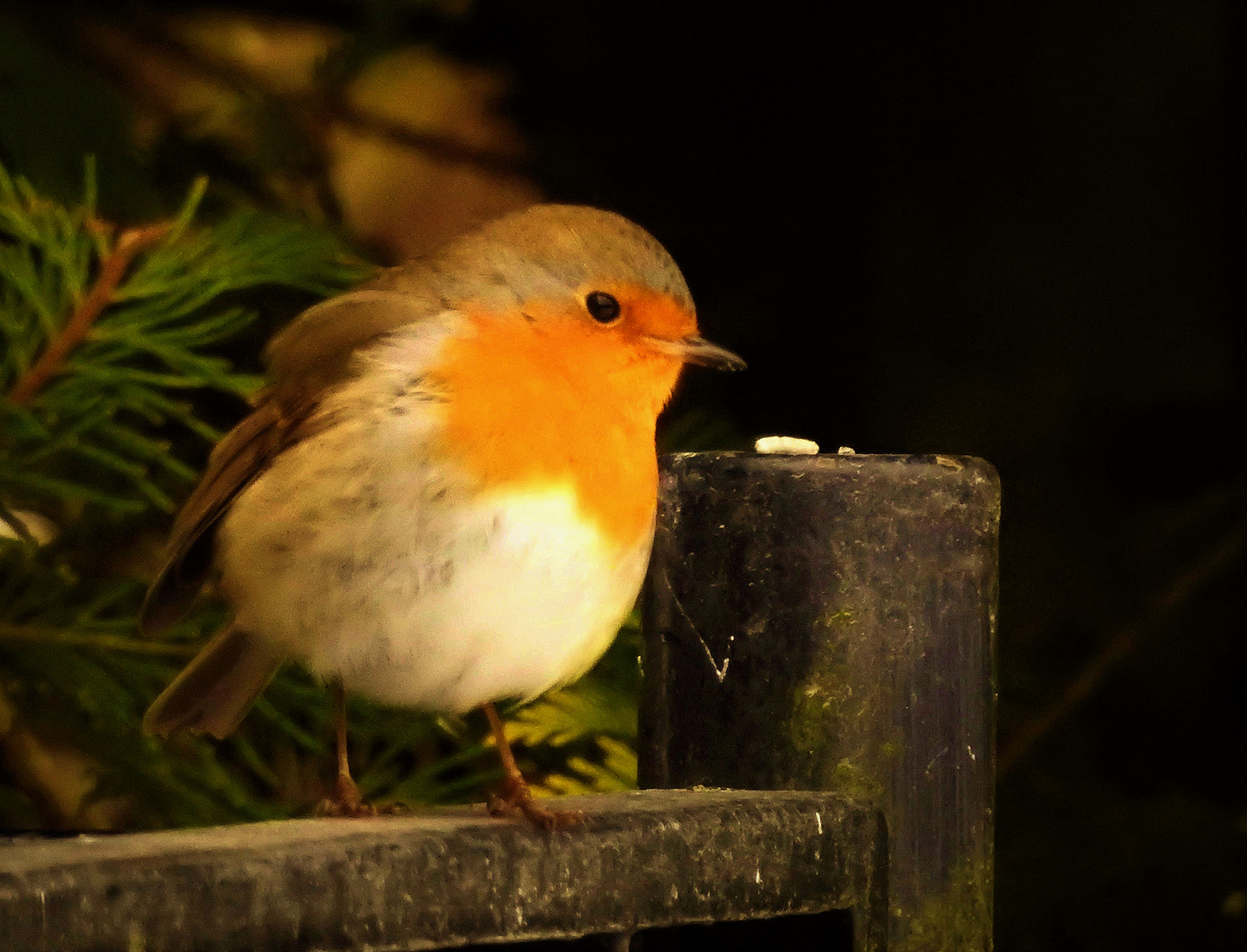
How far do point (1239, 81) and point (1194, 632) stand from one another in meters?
0.83

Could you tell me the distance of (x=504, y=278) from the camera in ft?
4.84

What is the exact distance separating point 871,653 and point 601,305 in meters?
0.45

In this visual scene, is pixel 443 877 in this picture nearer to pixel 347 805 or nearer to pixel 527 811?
pixel 527 811

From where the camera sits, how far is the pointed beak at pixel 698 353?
1.47m

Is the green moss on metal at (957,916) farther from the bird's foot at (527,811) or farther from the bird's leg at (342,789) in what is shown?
the bird's leg at (342,789)

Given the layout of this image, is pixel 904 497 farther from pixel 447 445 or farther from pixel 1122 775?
pixel 1122 775

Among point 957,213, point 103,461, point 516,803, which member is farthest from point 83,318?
point 957,213

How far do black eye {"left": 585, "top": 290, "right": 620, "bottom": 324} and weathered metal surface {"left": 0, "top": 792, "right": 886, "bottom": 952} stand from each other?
0.48 m

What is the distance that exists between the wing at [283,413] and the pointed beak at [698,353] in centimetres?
19

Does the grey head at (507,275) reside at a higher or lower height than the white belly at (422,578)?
higher

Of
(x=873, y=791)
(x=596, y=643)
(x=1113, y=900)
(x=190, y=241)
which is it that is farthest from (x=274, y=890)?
(x=1113, y=900)

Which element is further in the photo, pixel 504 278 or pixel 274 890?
pixel 504 278

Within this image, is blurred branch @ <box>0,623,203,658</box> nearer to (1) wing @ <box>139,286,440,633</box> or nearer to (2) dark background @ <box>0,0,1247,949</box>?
(1) wing @ <box>139,286,440,633</box>

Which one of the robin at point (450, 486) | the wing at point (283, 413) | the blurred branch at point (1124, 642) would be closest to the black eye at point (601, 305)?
the robin at point (450, 486)
